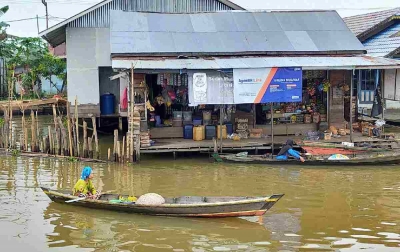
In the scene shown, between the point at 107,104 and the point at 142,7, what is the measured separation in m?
4.33

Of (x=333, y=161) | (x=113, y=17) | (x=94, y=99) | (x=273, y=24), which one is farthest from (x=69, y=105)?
(x=333, y=161)

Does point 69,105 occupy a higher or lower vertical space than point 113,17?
lower

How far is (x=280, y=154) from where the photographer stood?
631 inches

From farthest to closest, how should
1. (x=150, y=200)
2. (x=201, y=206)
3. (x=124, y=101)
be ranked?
(x=124, y=101) → (x=150, y=200) → (x=201, y=206)

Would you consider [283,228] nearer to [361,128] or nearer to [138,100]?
[138,100]

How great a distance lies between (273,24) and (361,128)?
4948mm

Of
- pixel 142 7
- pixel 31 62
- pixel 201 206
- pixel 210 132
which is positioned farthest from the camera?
pixel 31 62

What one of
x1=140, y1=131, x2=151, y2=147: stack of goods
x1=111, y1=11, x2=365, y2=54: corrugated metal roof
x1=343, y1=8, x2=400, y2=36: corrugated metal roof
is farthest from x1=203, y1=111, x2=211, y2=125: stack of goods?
x1=343, y1=8, x2=400, y2=36: corrugated metal roof

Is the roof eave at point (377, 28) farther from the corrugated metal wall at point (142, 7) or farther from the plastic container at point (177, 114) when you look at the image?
the plastic container at point (177, 114)

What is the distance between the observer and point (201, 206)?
1010 centimetres


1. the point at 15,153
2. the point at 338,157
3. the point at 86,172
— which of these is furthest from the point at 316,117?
the point at 15,153

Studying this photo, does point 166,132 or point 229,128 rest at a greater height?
point 229,128

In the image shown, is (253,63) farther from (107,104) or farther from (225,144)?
(107,104)

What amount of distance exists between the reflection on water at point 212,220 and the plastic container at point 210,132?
6.62ft
